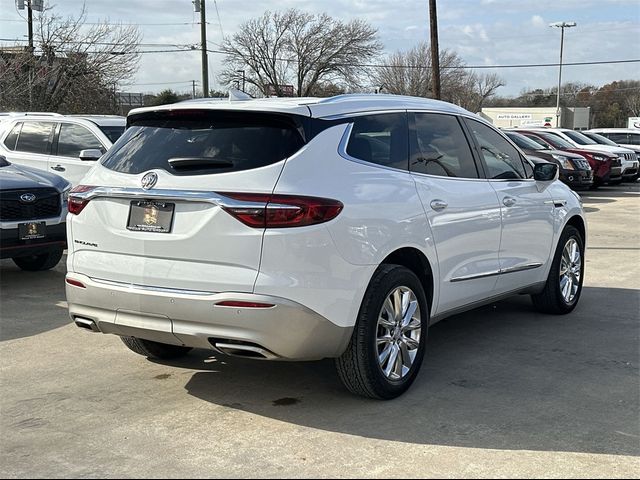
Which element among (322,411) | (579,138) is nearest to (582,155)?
(579,138)

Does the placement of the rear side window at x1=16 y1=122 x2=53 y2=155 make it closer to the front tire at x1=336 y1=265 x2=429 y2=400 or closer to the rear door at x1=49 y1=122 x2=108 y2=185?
the rear door at x1=49 y1=122 x2=108 y2=185

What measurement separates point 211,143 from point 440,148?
1773mm

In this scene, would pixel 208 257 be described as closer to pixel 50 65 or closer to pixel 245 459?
pixel 245 459

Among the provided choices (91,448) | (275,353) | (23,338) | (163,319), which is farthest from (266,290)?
(23,338)

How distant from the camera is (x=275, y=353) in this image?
13.0ft

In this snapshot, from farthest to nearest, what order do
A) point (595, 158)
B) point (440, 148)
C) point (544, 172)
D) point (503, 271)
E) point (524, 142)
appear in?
1. point (595, 158)
2. point (524, 142)
3. point (544, 172)
4. point (503, 271)
5. point (440, 148)

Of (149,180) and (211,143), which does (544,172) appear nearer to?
Result: (211,143)

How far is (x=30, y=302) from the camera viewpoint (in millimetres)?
7172

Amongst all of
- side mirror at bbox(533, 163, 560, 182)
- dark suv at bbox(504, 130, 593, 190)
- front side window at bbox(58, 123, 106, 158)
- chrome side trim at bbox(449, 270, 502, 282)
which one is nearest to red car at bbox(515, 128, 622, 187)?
dark suv at bbox(504, 130, 593, 190)

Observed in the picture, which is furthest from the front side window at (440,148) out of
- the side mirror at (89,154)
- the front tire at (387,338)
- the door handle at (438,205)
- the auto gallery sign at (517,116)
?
the auto gallery sign at (517,116)

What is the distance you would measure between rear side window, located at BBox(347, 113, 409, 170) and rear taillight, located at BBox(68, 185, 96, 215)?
158cm

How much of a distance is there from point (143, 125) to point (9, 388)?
1.90 meters

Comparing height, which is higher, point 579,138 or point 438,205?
point 579,138

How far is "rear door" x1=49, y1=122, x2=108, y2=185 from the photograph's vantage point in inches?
437
